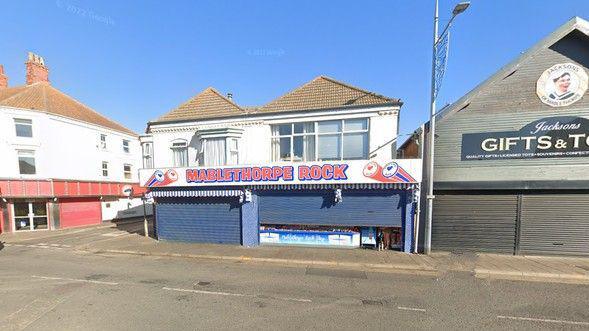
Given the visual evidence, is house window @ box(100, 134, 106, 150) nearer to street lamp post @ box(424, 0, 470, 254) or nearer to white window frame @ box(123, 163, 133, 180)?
white window frame @ box(123, 163, 133, 180)

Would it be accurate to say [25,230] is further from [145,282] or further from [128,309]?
[128,309]

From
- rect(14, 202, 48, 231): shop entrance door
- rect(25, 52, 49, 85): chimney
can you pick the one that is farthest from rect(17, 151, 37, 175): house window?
rect(25, 52, 49, 85): chimney

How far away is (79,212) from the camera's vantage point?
2048cm

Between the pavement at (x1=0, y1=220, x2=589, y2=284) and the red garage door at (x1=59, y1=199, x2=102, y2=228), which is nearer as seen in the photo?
the pavement at (x1=0, y1=220, x2=589, y2=284)

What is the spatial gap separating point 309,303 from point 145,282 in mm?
5396

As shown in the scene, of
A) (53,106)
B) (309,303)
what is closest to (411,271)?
(309,303)

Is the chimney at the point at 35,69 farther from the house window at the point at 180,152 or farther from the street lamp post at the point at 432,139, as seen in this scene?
the street lamp post at the point at 432,139

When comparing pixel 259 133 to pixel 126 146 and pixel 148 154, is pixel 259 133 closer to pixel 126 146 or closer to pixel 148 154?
pixel 148 154

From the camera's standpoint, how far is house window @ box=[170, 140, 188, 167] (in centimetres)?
1411

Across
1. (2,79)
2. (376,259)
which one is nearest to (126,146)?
(2,79)

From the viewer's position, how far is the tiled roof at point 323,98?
1209 cm

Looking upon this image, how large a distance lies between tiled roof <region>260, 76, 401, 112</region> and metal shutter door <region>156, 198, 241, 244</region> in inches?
229

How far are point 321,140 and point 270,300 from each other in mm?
8083

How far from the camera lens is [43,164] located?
18234mm
